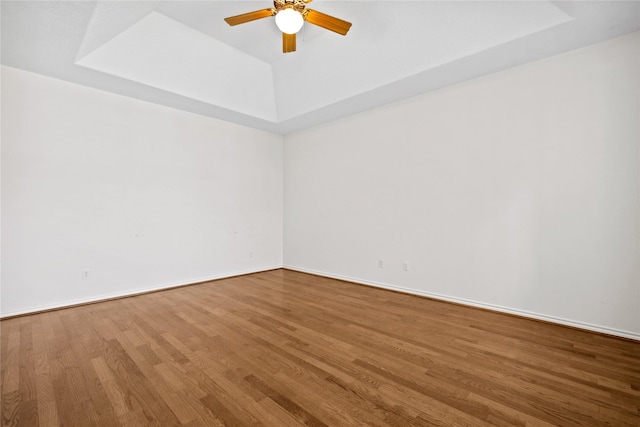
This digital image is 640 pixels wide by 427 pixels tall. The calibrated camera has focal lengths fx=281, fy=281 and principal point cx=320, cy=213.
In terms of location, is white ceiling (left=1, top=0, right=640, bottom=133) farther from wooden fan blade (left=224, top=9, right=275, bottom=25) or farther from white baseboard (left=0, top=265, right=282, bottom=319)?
white baseboard (left=0, top=265, right=282, bottom=319)

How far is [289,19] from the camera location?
2.44m

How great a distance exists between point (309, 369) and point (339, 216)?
3.10 m

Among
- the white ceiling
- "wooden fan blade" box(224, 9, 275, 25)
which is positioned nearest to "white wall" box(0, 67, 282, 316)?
the white ceiling

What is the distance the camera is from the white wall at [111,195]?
318 centimetres

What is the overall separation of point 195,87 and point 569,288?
197 inches

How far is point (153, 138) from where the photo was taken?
416 cm

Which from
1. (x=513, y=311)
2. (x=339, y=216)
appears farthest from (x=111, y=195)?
(x=513, y=311)

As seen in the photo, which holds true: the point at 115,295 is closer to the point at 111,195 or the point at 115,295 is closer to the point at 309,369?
the point at 111,195

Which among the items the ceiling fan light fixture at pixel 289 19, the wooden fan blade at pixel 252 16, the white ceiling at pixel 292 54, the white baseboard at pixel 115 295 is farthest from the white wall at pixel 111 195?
the ceiling fan light fixture at pixel 289 19

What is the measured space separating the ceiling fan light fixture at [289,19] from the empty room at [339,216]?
2cm

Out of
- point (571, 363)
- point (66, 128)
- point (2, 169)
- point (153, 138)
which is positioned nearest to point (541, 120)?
point (571, 363)

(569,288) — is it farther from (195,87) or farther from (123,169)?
(123,169)

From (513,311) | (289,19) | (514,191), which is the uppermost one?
(289,19)

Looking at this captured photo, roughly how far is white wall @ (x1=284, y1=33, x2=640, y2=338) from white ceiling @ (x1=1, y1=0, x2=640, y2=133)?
1.01 ft
